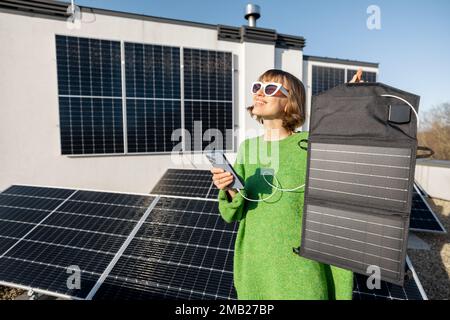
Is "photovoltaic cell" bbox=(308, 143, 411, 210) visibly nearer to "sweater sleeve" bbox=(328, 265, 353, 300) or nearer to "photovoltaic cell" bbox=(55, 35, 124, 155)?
"sweater sleeve" bbox=(328, 265, 353, 300)

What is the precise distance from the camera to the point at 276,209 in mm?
1500

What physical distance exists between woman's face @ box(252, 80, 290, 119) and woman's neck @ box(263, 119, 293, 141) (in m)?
0.05

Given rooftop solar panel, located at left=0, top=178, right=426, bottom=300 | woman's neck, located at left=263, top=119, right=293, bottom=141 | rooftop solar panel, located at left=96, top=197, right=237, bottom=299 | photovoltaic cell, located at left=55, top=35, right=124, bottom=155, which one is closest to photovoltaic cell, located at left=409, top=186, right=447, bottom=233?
rooftop solar panel, located at left=0, top=178, right=426, bottom=300

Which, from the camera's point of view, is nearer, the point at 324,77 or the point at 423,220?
the point at 423,220

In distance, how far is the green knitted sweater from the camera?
1.45 meters

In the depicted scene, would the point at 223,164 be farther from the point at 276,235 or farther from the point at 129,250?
the point at 129,250

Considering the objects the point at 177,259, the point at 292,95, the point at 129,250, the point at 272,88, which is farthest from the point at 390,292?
the point at 129,250

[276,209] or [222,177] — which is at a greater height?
[222,177]

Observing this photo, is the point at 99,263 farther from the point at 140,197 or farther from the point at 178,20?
the point at 178,20

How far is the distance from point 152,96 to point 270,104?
8216mm

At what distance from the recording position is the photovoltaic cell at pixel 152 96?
28.7 feet

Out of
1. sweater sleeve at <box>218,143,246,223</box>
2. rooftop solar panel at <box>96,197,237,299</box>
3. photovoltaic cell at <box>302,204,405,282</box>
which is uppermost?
sweater sleeve at <box>218,143,246,223</box>

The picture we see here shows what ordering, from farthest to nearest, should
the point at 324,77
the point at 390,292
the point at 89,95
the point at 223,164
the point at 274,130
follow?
the point at 324,77
the point at 89,95
the point at 390,292
the point at 274,130
the point at 223,164
